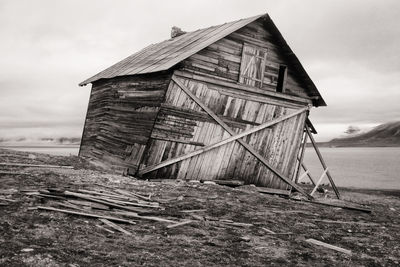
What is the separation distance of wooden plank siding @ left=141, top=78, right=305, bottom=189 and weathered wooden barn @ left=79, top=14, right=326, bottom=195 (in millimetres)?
35

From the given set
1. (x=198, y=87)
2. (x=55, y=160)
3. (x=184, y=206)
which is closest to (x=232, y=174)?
(x=198, y=87)

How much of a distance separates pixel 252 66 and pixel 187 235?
9.70 m

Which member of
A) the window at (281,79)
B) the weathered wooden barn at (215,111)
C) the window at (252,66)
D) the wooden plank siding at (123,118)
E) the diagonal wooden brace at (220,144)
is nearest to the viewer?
the diagonal wooden brace at (220,144)

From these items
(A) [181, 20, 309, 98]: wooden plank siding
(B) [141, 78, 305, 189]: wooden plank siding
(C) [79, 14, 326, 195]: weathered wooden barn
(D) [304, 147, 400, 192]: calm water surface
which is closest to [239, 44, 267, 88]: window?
(C) [79, 14, 326, 195]: weathered wooden barn

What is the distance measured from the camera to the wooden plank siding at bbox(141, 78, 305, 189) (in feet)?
42.5

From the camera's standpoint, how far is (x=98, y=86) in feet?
61.8

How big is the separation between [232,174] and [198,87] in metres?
3.54

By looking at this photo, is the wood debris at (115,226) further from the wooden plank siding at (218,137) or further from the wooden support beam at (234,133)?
the wooden support beam at (234,133)

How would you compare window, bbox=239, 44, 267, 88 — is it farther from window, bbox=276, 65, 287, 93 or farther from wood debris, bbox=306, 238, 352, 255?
wood debris, bbox=306, 238, 352, 255

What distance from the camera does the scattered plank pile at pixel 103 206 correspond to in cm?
688

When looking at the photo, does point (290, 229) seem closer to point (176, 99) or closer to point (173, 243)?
point (173, 243)

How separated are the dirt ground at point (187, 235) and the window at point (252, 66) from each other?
18.8 ft

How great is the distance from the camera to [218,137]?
1388 centimetres

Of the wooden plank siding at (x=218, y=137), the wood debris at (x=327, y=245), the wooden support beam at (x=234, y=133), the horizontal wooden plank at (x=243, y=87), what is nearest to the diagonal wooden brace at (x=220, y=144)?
the wooden support beam at (x=234, y=133)
